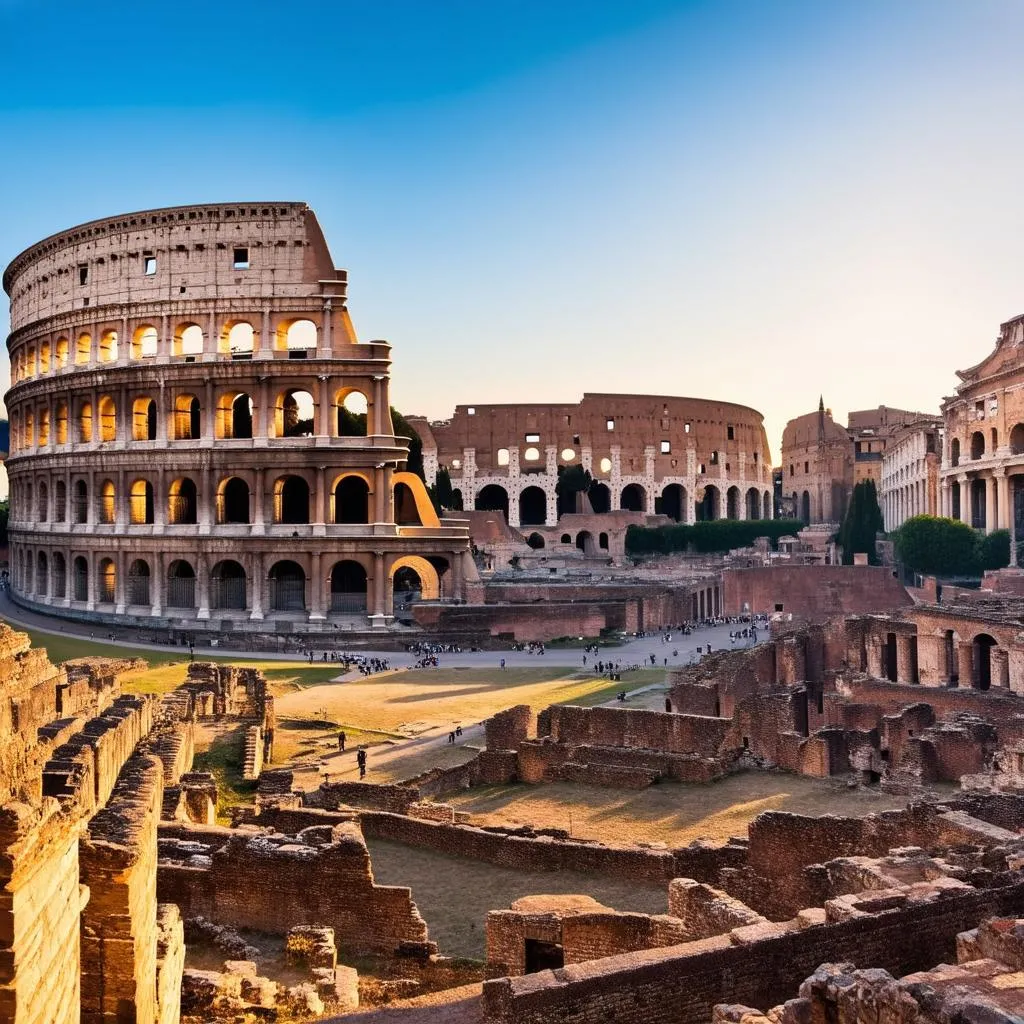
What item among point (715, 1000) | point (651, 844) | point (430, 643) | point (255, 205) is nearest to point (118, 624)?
point (430, 643)

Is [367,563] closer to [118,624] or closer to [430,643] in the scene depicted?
[430,643]

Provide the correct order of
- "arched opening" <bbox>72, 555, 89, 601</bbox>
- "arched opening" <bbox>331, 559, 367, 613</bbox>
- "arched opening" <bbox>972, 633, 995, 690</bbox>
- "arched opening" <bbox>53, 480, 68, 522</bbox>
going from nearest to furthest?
"arched opening" <bbox>972, 633, 995, 690</bbox> → "arched opening" <bbox>72, 555, 89, 601</bbox> → "arched opening" <bbox>331, 559, 367, 613</bbox> → "arched opening" <bbox>53, 480, 68, 522</bbox>

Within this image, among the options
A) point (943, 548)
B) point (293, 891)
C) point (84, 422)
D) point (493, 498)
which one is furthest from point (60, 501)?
point (293, 891)

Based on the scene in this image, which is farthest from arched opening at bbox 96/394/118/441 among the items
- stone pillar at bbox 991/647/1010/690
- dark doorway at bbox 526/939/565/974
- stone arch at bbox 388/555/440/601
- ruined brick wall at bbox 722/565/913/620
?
dark doorway at bbox 526/939/565/974

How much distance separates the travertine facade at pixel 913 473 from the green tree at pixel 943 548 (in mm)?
10636

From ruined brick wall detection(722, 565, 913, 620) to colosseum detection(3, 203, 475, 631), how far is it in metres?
14.2

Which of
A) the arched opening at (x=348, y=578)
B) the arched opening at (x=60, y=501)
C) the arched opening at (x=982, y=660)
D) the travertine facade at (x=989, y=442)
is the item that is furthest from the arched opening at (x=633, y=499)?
the arched opening at (x=982, y=660)

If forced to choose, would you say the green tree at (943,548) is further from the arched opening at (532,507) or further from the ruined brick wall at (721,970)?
the ruined brick wall at (721,970)

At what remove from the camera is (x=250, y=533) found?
4906 cm

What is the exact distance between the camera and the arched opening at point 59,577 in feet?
181

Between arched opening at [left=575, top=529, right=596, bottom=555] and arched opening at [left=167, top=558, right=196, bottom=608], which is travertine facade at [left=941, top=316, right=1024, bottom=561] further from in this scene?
arched opening at [left=167, top=558, right=196, bottom=608]

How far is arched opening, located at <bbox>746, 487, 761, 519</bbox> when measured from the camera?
100500 mm

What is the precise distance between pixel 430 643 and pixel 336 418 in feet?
40.1

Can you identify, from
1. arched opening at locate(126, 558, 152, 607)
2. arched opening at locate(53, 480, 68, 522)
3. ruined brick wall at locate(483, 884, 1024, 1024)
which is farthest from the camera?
arched opening at locate(53, 480, 68, 522)
